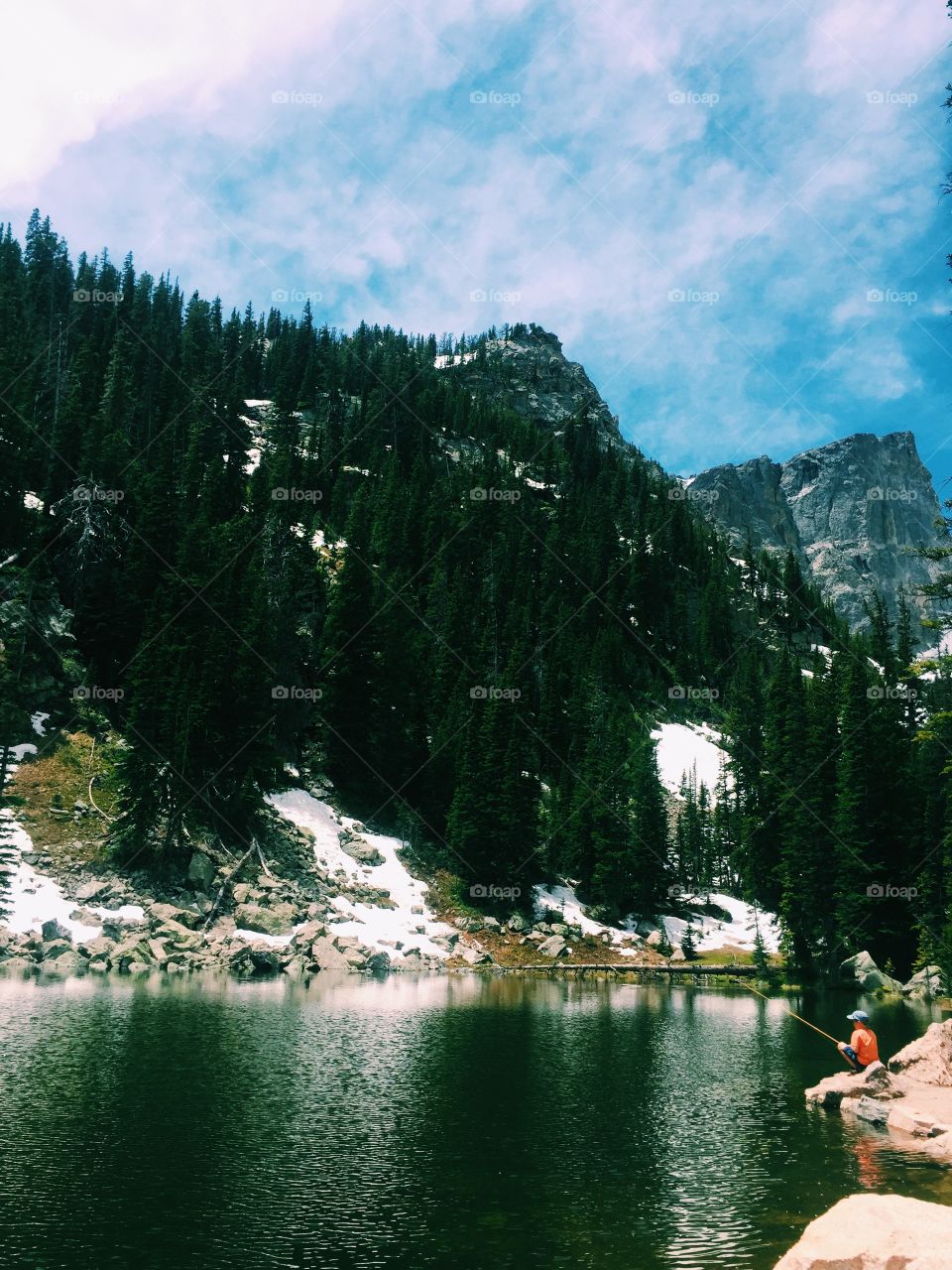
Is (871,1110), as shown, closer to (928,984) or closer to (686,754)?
(928,984)

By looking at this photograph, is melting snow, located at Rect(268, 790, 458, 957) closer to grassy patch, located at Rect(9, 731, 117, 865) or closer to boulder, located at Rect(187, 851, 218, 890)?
boulder, located at Rect(187, 851, 218, 890)

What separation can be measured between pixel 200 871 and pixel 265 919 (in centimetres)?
545

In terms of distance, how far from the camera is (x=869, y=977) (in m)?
62.4

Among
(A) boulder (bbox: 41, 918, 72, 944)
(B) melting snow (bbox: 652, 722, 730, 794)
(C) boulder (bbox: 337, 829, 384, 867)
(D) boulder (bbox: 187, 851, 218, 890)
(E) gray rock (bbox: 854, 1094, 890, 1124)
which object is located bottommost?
(E) gray rock (bbox: 854, 1094, 890, 1124)

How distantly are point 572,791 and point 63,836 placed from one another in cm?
4715

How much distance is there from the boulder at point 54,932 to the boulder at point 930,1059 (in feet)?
134

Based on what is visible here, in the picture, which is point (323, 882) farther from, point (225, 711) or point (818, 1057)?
point (818, 1057)

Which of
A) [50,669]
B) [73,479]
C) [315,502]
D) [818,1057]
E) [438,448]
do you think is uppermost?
[438,448]

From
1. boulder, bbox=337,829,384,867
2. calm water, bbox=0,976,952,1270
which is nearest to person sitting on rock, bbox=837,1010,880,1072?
calm water, bbox=0,976,952,1270

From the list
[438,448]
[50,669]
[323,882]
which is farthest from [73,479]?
[438,448]

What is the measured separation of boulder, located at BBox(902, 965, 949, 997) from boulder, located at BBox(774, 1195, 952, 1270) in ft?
185

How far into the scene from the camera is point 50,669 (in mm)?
69312

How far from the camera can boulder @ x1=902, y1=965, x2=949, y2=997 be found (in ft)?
191

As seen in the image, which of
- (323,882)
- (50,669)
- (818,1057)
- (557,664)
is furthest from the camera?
(557,664)
